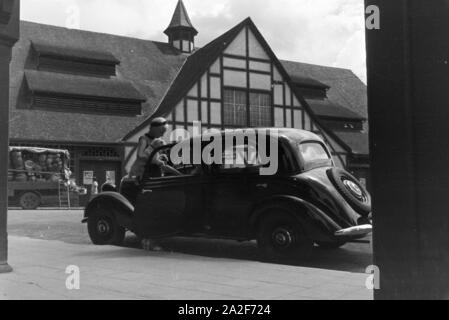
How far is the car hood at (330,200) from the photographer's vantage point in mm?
6164

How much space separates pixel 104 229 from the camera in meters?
7.84

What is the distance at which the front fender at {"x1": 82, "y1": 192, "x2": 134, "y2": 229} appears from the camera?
24.4 ft

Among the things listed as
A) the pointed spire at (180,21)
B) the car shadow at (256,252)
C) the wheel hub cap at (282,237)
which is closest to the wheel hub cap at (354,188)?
the car shadow at (256,252)

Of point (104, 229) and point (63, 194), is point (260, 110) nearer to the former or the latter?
point (63, 194)

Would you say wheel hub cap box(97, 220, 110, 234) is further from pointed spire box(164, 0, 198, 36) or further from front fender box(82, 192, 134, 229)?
pointed spire box(164, 0, 198, 36)

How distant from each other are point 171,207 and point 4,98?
2550mm

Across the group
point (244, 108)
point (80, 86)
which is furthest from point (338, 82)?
point (80, 86)

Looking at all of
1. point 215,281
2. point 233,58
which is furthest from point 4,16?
point 233,58

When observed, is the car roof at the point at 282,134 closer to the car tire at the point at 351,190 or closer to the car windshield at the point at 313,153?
the car windshield at the point at 313,153

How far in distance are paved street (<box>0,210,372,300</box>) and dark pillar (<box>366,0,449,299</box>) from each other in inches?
62.1

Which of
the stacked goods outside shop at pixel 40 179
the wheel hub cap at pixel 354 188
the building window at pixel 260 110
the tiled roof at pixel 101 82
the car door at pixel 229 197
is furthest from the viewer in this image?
the building window at pixel 260 110

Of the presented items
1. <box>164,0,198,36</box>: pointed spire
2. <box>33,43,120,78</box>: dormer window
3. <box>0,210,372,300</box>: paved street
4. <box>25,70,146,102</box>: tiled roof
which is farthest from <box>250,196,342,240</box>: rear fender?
<box>164,0,198,36</box>: pointed spire

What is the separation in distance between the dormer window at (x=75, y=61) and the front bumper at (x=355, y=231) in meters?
22.9

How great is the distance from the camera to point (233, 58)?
86.5 feet
